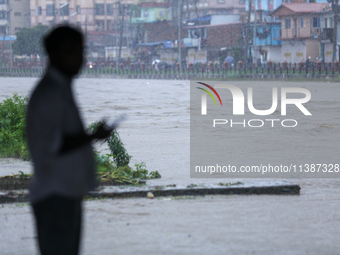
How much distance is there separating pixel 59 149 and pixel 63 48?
503 mm

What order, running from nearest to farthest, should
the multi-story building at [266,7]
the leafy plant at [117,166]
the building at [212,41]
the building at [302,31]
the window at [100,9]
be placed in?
1. the leafy plant at [117,166]
2. the building at [302,31]
3. the multi-story building at [266,7]
4. the building at [212,41]
5. the window at [100,9]

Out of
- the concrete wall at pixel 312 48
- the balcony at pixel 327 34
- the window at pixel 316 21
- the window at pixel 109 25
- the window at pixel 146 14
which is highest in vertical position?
the window at pixel 146 14

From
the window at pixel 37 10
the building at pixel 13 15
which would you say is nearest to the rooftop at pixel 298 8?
the window at pixel 37 10

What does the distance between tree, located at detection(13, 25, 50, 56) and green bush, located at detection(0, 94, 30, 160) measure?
84.0 m

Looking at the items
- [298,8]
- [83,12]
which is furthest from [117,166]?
[83,12]

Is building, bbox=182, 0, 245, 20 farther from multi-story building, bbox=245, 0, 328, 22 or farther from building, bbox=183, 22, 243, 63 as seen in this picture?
building, bbox=183, 22, 243, 63

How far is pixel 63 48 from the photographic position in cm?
293

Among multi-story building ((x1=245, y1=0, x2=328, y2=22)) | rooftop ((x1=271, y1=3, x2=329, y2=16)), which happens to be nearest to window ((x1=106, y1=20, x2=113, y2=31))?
A: multi-story building ((x1=245, y1=0, x2=328, y2=22))

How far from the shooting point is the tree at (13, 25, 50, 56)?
9194cm

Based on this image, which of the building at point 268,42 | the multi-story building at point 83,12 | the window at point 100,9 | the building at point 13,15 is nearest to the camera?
the building at point 268,42

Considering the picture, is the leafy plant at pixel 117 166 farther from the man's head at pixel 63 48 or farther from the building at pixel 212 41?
the building at pixel 212 41

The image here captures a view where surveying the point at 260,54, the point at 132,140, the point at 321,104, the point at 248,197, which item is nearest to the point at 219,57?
the point at 260,54

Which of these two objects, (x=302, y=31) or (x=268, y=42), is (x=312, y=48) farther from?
(x=268, y=42)

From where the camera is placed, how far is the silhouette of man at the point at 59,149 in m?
2.78
